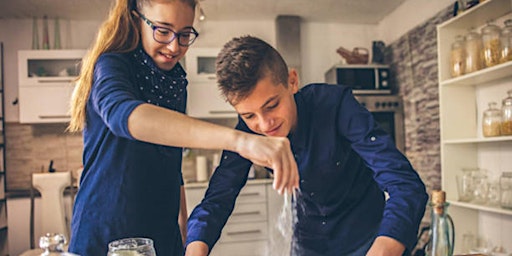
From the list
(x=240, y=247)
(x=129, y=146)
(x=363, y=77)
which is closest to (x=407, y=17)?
(x=363, y=77)

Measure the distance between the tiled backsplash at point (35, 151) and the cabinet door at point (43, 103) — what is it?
27 cm

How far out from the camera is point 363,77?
348 cm

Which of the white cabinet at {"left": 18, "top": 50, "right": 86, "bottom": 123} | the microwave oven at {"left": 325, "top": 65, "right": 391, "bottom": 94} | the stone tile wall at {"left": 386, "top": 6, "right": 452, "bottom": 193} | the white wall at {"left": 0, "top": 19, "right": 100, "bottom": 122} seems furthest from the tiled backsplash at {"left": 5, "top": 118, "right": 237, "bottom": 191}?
the stone tile wall at {"left": 386, "top": 6, "right": 452, "bottom": 193}

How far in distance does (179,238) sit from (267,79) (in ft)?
1.55

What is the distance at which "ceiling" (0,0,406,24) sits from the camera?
338 centimetres

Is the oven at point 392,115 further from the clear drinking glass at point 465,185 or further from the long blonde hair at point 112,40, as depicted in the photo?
the long blonde hair at point 112,40

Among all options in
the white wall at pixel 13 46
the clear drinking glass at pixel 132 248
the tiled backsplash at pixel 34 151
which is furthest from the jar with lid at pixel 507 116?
the white wall at pixel 13 46

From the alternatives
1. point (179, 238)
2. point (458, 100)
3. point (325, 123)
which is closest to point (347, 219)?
point (325, 123)

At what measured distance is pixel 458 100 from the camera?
2490 millimetres

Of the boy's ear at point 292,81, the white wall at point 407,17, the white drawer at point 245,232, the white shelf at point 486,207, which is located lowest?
the white drawer at point 245,232

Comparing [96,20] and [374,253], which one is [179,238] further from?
[96,20]

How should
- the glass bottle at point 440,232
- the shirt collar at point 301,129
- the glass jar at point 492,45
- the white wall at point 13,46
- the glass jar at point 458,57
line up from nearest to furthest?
1. the shirt collar at point 301,129
2. the glass bottle at point 440,232
3. the glass jar at point 492,45
4. the glass jar at point 458,57
5. the white wall at point 13,46

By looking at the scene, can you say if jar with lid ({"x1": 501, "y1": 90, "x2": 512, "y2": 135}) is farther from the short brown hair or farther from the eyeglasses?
the eyeglasses

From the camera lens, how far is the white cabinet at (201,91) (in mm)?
3561
